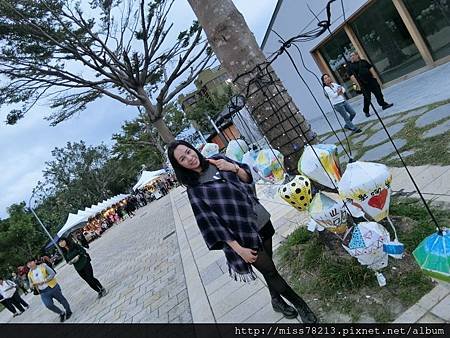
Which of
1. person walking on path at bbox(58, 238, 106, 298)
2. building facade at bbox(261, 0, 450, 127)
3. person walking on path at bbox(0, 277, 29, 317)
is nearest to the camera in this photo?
person walking on path at bbox(58, 238, 106, 298)

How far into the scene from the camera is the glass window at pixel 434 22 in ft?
33.2

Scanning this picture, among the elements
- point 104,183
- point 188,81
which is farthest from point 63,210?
point 188,81

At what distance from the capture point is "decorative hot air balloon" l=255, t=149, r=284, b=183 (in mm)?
4076

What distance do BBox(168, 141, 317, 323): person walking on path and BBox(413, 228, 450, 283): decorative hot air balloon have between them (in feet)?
3.56

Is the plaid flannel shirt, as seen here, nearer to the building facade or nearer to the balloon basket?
the balloon basket

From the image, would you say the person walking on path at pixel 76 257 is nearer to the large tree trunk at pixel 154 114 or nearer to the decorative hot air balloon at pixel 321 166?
the decorative hot air balloon at pixel 321 166

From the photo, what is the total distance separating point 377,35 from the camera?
12.4m

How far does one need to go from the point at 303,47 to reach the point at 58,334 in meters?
13.2

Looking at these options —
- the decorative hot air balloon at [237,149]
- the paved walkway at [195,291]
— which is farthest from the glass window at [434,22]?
the decorative hot air balloon at [237,149]

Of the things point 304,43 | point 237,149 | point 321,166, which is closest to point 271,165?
point 321,166

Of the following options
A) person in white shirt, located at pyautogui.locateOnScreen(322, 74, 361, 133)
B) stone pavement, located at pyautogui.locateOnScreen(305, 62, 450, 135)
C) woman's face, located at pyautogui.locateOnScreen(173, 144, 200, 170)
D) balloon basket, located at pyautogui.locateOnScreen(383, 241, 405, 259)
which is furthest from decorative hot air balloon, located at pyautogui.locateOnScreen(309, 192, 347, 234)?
person in white shirt, located at pyautogui.locateOnScreen(322, 74, 361, 133)

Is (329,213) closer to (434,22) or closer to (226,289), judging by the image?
(226,289)

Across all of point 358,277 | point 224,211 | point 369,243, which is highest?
point 224,211

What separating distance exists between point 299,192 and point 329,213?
328mm
